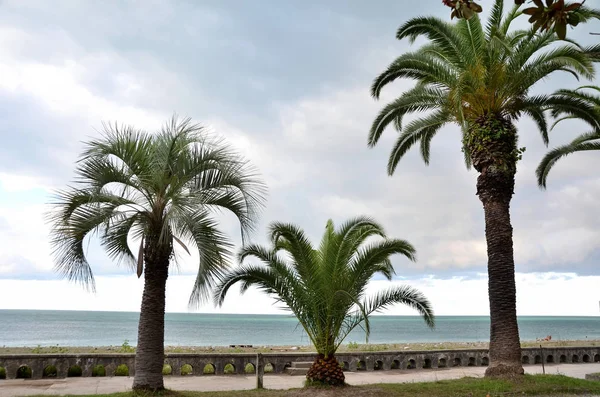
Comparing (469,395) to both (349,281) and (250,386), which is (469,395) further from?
(250,386)

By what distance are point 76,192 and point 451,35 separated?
414 inches

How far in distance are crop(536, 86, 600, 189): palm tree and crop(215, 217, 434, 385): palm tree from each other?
21.3ft

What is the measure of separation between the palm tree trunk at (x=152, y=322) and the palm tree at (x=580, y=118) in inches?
457

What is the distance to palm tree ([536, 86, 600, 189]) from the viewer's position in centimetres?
1451

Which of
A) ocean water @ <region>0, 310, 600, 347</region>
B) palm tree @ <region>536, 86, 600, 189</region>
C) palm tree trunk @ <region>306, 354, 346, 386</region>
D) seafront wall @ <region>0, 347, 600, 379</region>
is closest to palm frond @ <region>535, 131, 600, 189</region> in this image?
palm tree @ <region>536, 86, 600, 189</region>

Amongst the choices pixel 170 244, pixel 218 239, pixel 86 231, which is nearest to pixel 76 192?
pixel 86 231

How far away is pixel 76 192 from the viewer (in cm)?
1097

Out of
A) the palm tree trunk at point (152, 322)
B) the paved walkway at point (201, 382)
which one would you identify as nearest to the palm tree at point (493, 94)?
the paved walkway at point (201, 382)

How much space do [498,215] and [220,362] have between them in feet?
30.3

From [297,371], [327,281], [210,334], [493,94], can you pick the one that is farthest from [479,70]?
[210,334]

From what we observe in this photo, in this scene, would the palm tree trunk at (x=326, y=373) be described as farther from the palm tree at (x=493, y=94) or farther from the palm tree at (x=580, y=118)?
the palm tree at (x=580, y=118)

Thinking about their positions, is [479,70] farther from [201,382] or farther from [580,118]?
[201,382]

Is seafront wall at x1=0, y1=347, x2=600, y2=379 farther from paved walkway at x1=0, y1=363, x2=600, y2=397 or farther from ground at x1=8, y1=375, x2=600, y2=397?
ground at x1=8, y1=375, x2=600, y2=397

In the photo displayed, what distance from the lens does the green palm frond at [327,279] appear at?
12.7 meters
